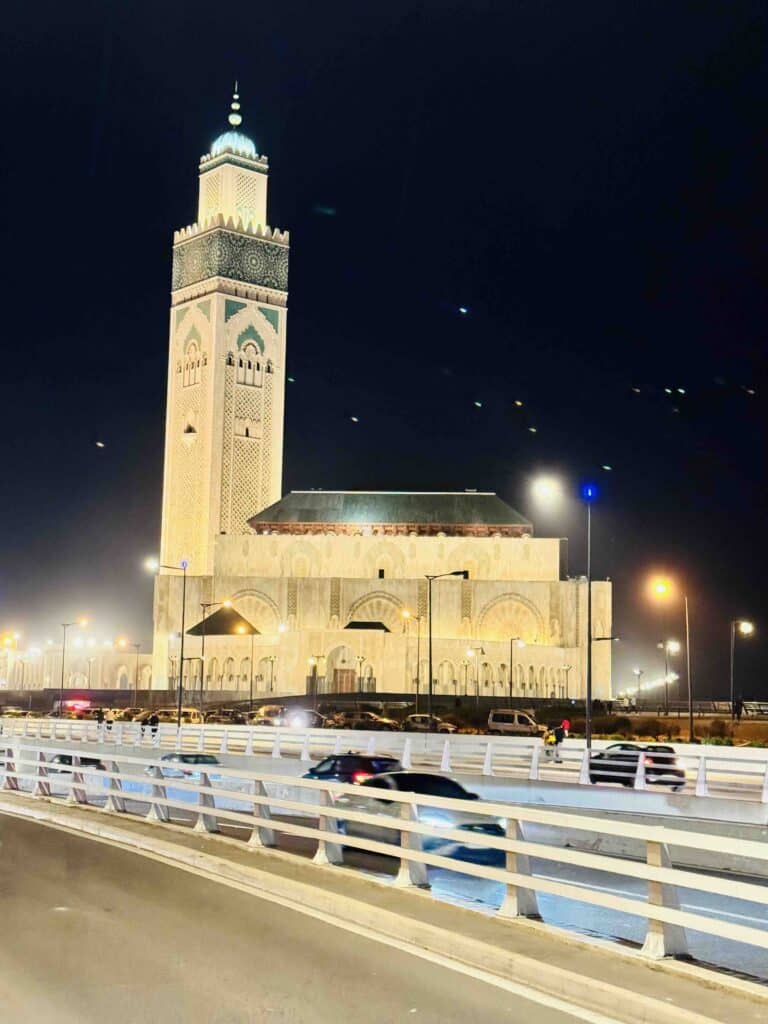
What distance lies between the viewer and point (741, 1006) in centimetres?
830

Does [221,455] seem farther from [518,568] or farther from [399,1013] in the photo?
[399,1013]

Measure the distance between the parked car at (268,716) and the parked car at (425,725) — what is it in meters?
6.35

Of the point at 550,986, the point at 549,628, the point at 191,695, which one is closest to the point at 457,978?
the point at 550,986

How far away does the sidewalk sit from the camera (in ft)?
27.6

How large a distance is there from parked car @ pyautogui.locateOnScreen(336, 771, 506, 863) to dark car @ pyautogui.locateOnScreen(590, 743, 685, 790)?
11.6 m

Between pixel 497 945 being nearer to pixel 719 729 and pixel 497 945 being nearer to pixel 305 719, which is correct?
pixel 305 719

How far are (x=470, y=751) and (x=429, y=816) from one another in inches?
1118

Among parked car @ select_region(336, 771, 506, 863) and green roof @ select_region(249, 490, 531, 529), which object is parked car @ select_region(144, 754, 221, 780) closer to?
parked car @ select_region(336, 771, 506, 863)

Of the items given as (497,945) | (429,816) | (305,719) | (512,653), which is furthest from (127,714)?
(497,945)

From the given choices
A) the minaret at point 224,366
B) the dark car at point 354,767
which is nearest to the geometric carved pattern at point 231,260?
the minaret at point 224,366

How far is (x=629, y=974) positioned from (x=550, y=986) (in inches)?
21.2

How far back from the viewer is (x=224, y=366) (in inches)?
4355

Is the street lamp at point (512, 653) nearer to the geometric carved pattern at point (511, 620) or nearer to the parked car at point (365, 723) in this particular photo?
the geometric carved pattern at point (511, 620)

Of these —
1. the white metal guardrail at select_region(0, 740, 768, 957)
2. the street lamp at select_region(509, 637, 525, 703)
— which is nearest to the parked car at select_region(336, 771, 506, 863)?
the white metal guardrail at select_region(0, 740, 768, 957)
